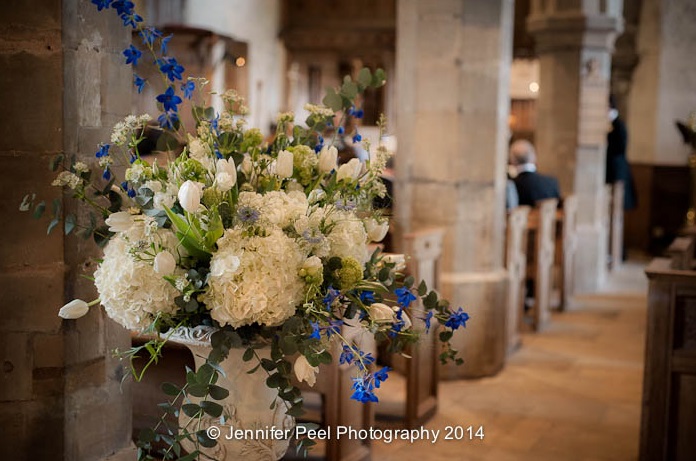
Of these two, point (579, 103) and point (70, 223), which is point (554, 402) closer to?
point (70, 223)

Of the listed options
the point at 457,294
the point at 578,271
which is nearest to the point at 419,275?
the point at 457,294

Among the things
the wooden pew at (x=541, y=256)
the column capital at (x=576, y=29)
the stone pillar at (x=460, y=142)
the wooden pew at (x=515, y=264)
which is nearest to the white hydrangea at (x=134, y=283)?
the stone pillar at (x=460, y=142)

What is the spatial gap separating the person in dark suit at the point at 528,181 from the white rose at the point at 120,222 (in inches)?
237

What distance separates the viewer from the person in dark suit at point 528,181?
7.84 m

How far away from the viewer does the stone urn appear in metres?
2.15

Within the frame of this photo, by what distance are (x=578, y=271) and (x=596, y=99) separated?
1.66 m

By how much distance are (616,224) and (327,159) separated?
9078 mm

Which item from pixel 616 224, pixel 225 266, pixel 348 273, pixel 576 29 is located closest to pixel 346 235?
pixel 348 273

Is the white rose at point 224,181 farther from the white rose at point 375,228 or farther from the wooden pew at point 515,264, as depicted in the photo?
the wooden pew at point 515,264

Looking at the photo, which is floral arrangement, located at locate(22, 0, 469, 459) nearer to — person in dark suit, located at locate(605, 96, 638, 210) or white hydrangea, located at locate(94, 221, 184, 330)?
white hydrangea, located at locate(94, 221, 184, 330)

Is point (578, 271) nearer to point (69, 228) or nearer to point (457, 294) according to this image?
point (457, 294)

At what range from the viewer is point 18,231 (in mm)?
2377

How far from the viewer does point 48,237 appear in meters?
2.39

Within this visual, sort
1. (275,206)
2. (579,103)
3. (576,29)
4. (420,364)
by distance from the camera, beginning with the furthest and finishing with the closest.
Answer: (579,103) < (576,29) < (420,364) < (275,206)
